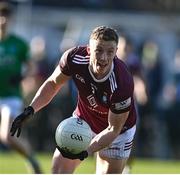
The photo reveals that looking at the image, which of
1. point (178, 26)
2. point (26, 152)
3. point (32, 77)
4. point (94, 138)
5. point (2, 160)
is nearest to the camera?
point (94, 138)

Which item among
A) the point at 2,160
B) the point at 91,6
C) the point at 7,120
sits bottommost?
the point at 2,160

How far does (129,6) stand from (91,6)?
3.75 ft

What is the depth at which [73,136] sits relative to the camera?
900 centimetres

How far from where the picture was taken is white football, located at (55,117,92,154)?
355 inches

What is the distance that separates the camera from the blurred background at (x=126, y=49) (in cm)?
1977

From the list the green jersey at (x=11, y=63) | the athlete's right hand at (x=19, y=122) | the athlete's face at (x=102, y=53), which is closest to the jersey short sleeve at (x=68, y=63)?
the athlete's face at (x=102, y=53)

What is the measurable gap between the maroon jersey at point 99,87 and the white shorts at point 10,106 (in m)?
3.72

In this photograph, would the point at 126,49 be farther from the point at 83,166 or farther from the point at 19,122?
the point at 19,122

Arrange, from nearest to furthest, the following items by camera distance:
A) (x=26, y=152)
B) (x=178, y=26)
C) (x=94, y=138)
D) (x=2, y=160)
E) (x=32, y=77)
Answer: (x=94, y=138)
(x=26, y=152)
(x=2, y=160)
(x=32, y=77)
(x=178, y=26)

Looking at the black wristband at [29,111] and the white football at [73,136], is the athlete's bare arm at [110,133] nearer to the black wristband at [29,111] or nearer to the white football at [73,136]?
the white football at [73,136]

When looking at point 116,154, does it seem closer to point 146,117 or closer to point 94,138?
point 94,138

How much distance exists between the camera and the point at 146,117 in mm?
20000

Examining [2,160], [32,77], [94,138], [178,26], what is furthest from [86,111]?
[178,26]

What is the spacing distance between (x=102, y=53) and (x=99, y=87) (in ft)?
1.63
